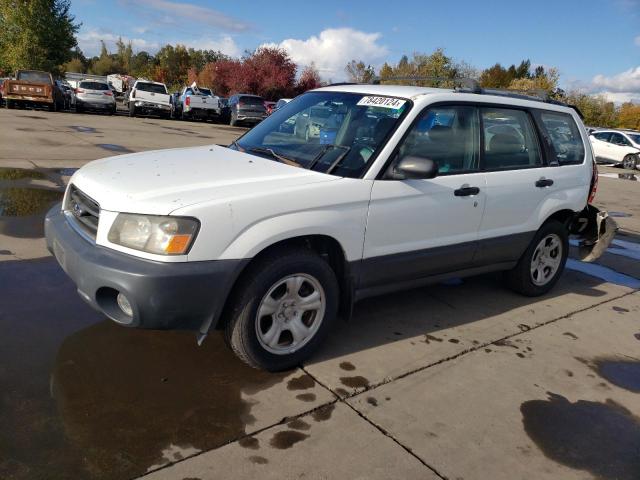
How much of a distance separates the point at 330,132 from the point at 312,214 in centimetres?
95

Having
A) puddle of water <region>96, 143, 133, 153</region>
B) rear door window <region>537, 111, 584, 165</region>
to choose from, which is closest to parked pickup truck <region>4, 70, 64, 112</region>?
puddle of water <region>96, 143, 133, 153</region>

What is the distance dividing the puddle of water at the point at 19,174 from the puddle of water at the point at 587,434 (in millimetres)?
7986

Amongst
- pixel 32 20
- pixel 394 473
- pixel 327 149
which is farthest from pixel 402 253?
pixel 32 20

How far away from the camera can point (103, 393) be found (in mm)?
3014

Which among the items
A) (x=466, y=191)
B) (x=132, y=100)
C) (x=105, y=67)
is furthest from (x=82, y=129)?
(x=105, y=67)

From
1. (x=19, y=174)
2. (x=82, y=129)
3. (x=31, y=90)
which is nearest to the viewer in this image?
(x=19, y=174)

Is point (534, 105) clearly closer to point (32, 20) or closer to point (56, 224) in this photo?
point (56, 224)

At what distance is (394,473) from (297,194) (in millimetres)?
1592

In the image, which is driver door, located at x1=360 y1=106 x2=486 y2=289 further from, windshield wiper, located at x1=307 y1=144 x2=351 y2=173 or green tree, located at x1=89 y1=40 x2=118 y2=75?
green tree, located at x1=89 y1=40 x2=118 y2=75

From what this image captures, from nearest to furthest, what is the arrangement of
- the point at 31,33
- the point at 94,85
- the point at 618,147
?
the point at 618,147 → the point at 94,85 → the point at 31,33

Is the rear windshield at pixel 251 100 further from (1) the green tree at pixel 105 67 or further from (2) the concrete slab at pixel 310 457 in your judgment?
(1) the green tree at pixel 105 67

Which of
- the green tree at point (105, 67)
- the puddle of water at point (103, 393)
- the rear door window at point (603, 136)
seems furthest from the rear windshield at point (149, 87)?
the green tree at point (105, 67)

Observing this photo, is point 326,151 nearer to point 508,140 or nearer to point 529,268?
point 508,140

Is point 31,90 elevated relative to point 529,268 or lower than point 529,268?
elevated
